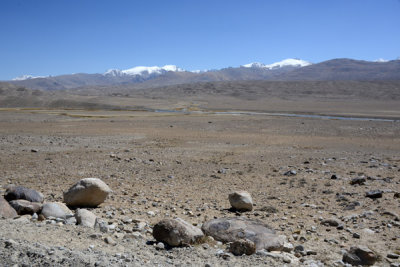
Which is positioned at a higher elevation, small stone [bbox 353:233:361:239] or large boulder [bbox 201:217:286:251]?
large boulder [bbox 201:217:286:251]

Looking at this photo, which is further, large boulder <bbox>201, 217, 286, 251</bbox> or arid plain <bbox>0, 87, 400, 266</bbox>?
large boulder <bbox>201, 217, 286, 251</bbox>

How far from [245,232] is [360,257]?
1762 millimetres

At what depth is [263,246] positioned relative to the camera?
5680 millimetres

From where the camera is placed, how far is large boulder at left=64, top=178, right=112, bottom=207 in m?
7.55

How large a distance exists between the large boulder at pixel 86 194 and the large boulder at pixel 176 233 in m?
2.28

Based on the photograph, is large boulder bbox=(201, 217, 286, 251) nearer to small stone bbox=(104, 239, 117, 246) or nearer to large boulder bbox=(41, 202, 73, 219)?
small stone bbox=(104, 239, 117, 246)

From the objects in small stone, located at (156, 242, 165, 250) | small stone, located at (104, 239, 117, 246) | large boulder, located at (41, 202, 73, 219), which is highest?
large boulder, located at (41, 202, 73, 219)

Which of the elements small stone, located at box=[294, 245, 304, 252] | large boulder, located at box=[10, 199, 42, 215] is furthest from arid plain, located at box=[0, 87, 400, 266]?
large boulder, located at box=[10, 199, 42, 215]

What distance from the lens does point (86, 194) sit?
756 centimetres

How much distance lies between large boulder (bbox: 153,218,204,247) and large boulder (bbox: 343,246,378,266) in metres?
2.22

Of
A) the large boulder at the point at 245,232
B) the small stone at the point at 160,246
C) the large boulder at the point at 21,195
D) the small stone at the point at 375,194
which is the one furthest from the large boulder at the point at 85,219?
the small stone at the point at 375,194

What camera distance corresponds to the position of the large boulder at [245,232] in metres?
5.77

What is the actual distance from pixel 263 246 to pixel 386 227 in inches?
117

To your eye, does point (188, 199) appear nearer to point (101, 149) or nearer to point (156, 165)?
point (156, 165)
